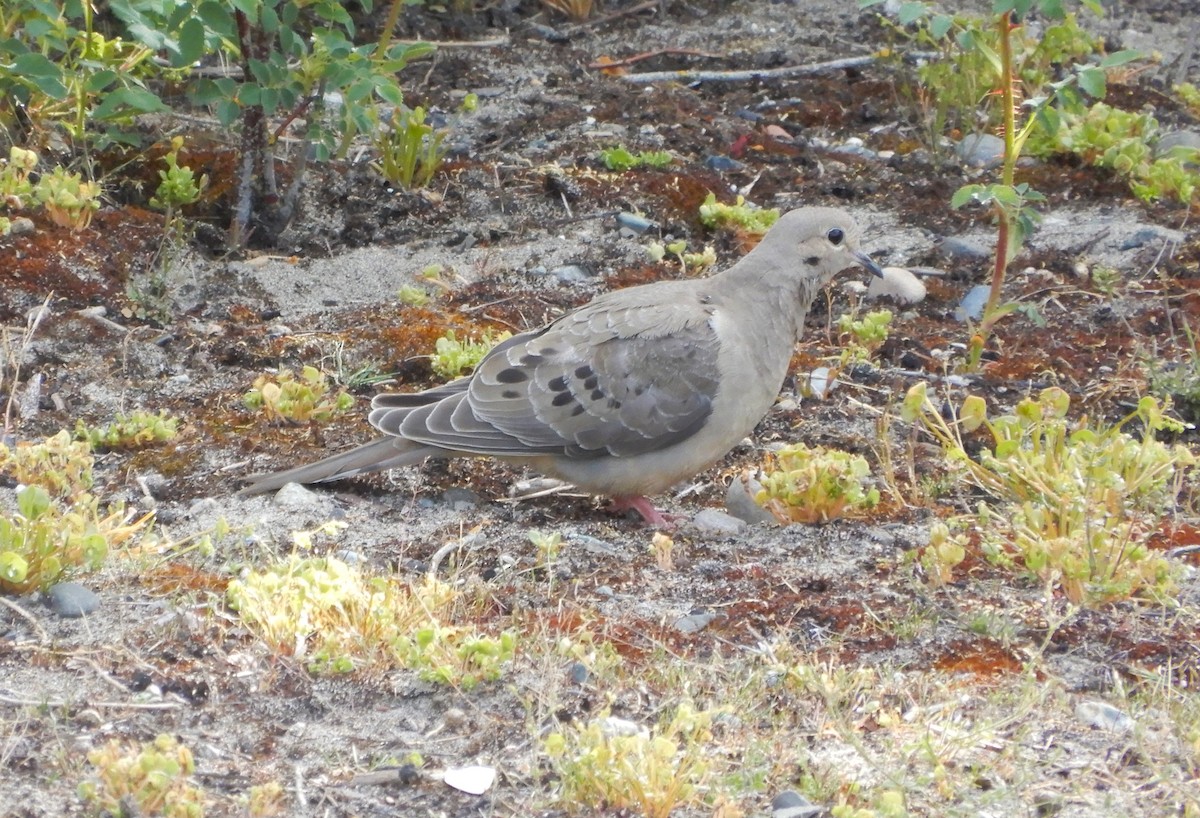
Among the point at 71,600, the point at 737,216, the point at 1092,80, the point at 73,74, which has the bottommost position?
the point at 71,600

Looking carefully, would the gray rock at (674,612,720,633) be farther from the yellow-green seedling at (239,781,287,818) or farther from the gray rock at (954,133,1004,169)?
the gray rock at (954,133,1004,169)

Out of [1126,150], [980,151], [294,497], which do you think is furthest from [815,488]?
[980,151]

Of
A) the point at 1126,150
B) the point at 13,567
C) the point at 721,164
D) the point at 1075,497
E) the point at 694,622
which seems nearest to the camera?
the point at 13,567

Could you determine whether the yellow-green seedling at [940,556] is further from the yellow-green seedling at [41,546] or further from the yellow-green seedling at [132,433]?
the yellow-green seedling at [132,433]

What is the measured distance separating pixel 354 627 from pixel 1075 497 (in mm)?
1805

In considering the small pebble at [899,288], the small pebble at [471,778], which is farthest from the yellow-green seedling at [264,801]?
the small pebble at [899,288]

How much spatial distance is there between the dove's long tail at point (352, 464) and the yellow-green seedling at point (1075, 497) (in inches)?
58.7

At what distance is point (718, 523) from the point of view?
4.54m

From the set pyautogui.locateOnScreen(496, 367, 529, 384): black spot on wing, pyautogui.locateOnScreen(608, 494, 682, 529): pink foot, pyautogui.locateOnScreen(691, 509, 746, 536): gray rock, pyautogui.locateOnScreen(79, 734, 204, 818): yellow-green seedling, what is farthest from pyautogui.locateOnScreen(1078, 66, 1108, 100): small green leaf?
pyautogui.locateOnScreen(79, 734, 204, 818): yellow-green seedling

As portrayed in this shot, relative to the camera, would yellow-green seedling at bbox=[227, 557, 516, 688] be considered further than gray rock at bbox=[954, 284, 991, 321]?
No

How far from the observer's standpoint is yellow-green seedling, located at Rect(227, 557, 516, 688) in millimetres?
3305

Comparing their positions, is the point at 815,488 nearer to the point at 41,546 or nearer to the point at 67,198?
the point at 41,546

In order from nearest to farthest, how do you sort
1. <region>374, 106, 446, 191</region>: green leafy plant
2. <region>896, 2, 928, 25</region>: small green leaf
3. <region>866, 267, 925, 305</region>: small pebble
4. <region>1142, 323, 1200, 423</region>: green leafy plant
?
<region>896, 2, 928, 25</region>: small green leaf, <region>1142, 323, 1200, 423</region>: green leafy plant, <region>866, 267, 925, 305</region>: small pebble, <region>374, 106, 446, 191</region>: green leafy plant

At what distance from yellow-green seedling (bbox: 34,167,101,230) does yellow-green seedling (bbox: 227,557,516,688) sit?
2.81m
